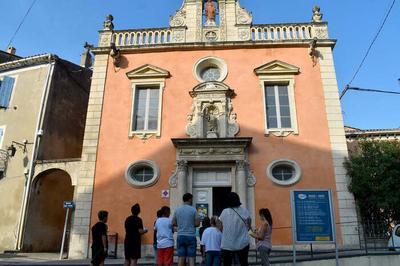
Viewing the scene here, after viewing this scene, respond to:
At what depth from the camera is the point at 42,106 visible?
1738 cm

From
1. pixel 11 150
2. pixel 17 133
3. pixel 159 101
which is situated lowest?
pixel 11 150

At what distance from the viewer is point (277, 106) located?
14.9 meters

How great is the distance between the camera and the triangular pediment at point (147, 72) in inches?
608

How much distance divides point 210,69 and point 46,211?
979 cm

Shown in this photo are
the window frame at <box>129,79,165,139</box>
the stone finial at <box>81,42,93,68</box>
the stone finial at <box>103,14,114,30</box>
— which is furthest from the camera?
the stone finial at <box>81,42,93,68</box>

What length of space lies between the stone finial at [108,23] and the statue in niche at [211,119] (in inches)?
239

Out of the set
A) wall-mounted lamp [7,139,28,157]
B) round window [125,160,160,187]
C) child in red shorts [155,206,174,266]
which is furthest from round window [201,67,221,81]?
child in red shorts [155,206,174,266]

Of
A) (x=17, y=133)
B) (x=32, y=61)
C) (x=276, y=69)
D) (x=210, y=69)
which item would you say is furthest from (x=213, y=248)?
(x=32, y=61)

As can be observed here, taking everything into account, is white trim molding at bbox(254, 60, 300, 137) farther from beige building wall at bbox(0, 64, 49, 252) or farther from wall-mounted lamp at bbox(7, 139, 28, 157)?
wall-mounted lamp at bbox(7, 139, 28, 157)

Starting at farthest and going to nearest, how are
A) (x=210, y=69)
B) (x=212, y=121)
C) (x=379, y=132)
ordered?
(x=379, y=132), (x=210, y=69), (x=212, y=121)

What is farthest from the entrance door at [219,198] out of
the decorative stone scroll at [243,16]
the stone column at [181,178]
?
the decorative stone scroll at [243,16]

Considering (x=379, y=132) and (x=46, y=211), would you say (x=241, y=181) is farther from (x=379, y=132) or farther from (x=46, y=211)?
(x=379, y=132)

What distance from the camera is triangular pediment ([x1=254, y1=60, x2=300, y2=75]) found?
1509cm

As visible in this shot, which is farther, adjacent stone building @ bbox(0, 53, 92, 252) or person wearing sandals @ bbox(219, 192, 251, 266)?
adjacent stone building @ bbox(0, 53, 92, 252)
